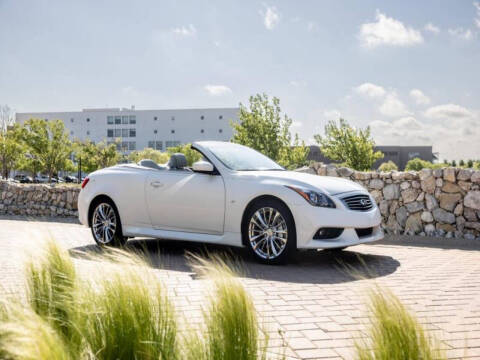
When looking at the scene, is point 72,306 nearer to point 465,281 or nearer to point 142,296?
point 142,296

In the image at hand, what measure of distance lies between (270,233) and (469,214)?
5.88m

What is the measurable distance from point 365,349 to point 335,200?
458 centimetres

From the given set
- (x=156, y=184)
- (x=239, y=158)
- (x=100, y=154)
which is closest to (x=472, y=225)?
(x=239, y=158)

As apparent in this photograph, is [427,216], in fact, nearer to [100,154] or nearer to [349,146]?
[349,146]

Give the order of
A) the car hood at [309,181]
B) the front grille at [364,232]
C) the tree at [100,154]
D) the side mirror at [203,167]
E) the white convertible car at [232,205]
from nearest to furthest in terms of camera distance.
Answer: the white convertible car at [232,205], the car hood at [309,181], the front grille at [364,232], the side mirror at [203,167], the tree at [100,154]

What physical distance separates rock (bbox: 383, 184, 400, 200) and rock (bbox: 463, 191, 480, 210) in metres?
1.41

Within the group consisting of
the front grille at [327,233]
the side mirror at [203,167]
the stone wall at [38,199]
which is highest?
the side mirror at [203,167]

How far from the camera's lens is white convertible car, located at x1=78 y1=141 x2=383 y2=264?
706cm

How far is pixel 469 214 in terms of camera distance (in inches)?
440

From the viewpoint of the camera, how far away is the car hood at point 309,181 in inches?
284

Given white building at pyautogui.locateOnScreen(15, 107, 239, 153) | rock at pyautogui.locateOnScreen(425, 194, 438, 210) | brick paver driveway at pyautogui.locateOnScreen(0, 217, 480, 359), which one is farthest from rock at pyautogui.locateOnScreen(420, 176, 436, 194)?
white building at pyautogui.locateOnScreen(15, 107, 239, 153)

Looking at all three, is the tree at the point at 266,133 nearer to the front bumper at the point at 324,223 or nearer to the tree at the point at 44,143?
the tree at the point at 44,143

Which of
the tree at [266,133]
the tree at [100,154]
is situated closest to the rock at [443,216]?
the tree at [266,133]

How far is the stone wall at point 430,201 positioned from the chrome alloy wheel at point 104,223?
601 centimetres
